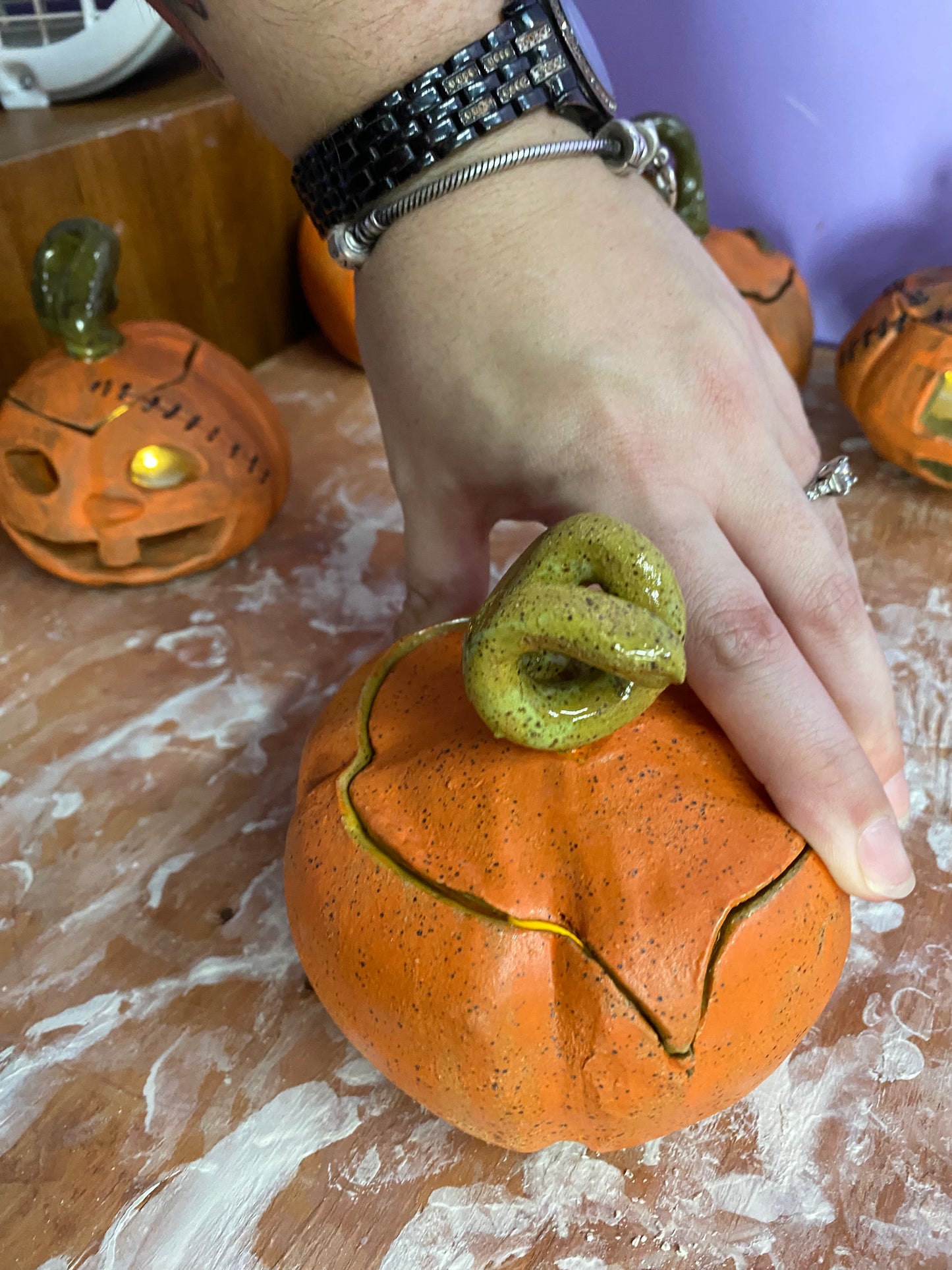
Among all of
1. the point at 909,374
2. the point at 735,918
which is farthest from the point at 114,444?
the point at 909,374

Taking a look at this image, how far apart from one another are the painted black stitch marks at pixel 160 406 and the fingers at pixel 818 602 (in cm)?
71

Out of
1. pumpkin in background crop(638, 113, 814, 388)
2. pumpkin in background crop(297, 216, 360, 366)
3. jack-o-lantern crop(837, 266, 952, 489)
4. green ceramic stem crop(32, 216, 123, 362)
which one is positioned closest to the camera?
green ceramic stem crop(32, 216, 123, 362)

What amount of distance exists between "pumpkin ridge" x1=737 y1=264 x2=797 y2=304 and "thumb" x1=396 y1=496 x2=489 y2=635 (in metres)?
0.80

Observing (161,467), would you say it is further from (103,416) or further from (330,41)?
(330,41)

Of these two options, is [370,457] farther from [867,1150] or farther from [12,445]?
[867,1150]

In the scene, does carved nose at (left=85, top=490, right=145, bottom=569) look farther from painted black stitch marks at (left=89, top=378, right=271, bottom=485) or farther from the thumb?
the thumb

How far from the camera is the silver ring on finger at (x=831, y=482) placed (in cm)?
87

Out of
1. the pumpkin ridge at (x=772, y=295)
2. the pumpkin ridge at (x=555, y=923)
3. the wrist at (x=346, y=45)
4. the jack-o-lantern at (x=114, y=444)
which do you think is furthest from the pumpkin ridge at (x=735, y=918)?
the pumpkin ridge at (x=772, y=295)

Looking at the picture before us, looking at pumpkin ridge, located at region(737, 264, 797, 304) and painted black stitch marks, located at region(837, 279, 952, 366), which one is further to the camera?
pumpkin ridge, located at region(737, 264, 797, 304)

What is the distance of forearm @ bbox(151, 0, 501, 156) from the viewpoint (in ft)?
2.50

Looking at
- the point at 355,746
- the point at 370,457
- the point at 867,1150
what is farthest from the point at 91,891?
the point at 370,457

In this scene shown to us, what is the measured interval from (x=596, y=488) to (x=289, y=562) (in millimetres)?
660

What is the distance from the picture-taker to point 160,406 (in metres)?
1.20

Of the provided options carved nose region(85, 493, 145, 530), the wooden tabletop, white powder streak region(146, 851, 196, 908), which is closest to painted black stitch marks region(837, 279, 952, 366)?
the wooden tabletop
